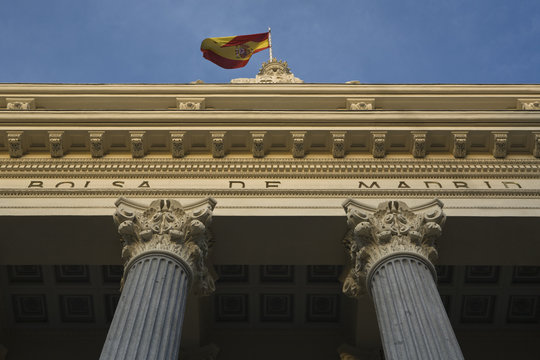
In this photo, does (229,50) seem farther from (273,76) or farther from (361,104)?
(361,104)

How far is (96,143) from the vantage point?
57.5ft

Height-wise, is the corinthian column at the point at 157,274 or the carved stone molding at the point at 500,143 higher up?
the carved stone molding at the point at 500,143

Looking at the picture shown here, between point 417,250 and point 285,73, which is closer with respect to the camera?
point 417,250

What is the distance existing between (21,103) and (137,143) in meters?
5.92

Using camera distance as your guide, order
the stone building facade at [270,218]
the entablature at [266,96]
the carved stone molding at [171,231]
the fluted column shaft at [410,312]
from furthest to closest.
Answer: the entablature at [266,96]
the stone building facade at [270,218]
the carved stone molding at [171,231]
the fluted column shaft at [410,312]

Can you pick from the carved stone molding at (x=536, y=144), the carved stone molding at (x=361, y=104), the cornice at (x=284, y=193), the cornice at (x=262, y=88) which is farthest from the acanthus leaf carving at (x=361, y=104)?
the carved stone molding at (x=536, y=144)

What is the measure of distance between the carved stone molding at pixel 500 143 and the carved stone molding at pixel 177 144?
30.1 ft

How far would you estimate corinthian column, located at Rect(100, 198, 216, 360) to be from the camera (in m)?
11.6

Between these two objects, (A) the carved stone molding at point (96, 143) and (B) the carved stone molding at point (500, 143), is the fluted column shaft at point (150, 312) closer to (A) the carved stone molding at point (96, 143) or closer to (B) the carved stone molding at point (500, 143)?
(A) the carved stone molding at point (96, 143)

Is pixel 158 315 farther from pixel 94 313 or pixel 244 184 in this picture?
pixel 94 313

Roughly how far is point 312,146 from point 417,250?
526 centimetres

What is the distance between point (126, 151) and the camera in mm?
17938

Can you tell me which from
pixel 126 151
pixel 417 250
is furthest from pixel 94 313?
pixel 417 250

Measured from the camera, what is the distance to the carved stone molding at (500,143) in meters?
17.6
